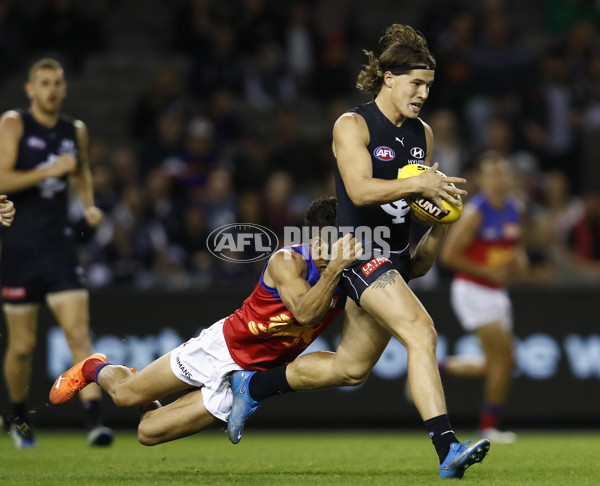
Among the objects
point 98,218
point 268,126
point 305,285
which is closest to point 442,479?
point 305,285

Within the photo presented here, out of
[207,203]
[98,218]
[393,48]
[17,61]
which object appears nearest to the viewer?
[393,48]

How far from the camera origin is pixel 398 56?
6.47 m

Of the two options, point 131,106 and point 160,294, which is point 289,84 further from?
point 160,294

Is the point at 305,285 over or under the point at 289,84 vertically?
under

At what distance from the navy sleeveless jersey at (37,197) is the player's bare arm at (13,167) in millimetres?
72

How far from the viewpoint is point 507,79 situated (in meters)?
15.1

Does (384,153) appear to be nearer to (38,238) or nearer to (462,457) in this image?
(462,457)

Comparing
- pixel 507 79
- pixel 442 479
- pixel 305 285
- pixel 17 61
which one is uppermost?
pixel 17 61

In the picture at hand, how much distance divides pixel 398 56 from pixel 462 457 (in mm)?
2390

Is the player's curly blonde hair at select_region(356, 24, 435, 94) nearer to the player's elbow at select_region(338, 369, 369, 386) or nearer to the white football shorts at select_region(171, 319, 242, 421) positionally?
the player's elbow at select_region(338, 369, 369, 386)

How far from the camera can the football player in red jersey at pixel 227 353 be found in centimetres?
671

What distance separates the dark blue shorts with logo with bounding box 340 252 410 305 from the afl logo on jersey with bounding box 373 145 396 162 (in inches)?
23.7

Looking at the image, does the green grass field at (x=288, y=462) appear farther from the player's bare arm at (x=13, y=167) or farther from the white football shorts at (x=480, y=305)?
the player's bare arm at (x=13, y=167)

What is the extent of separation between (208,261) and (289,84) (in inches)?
172
